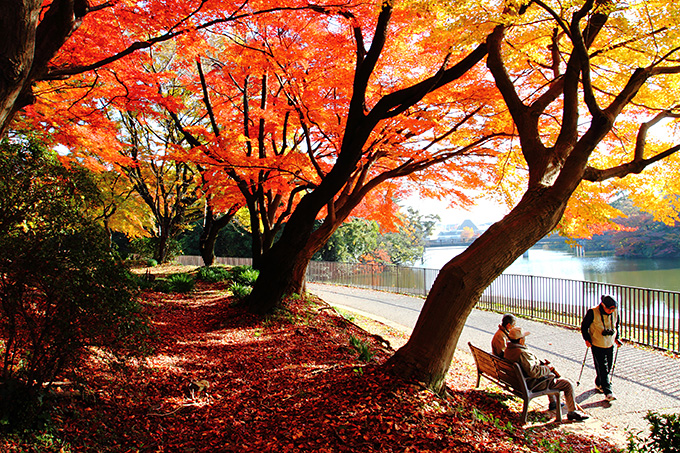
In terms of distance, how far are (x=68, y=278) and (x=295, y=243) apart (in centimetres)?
518

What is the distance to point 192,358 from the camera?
5.66 meters

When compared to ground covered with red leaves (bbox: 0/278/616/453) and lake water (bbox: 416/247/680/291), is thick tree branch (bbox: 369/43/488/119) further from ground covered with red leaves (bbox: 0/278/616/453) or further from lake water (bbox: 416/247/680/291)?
lake water (bbox: 416/247/680/291)

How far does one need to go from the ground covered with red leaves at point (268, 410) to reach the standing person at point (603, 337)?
1508 mm

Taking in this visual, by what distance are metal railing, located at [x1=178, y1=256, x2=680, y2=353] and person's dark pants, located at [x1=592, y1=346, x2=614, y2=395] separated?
3.98 metres

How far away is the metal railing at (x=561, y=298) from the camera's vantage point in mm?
9438

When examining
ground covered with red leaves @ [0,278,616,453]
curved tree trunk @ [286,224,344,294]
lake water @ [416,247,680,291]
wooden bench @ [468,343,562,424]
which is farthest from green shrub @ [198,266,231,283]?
lake water @ [416,247,680,291]

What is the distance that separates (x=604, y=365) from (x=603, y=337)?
1.41 feet

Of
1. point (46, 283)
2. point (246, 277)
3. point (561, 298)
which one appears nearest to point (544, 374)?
point (46, 283)

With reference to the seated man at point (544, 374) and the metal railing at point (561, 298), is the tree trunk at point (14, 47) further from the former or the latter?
the metal railing at point (561, 298)

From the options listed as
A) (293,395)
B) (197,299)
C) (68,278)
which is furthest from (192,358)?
(197,299)

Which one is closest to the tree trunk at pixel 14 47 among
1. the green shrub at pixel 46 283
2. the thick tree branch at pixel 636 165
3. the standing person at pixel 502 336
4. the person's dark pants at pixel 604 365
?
the green shrub at pixel 46 283

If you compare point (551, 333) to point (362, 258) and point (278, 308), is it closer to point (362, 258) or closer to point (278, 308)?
point (278, 308)

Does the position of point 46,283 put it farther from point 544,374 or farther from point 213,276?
point 213,276

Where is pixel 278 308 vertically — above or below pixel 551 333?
above
